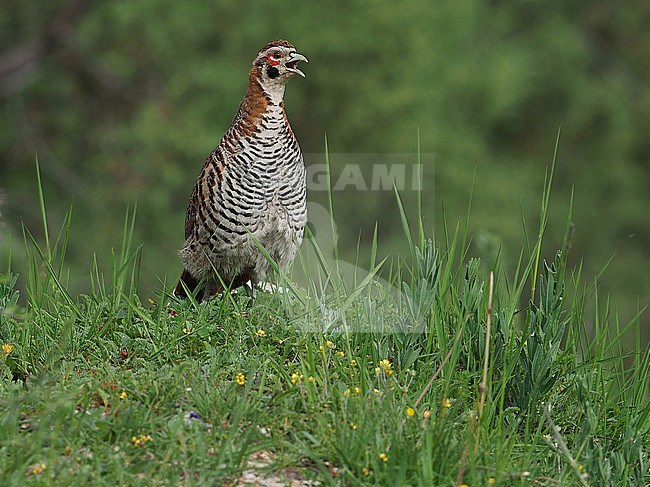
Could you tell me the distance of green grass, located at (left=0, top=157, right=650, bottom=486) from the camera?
3.02m

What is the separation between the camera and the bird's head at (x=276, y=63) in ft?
15.3

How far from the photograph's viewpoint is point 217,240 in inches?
189

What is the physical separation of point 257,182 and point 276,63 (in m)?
0.57

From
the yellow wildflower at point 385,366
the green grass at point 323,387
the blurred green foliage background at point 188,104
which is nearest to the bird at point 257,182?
the green grass at point 323,387

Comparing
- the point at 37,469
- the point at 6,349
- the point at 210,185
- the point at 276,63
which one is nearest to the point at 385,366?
the point at 37,469

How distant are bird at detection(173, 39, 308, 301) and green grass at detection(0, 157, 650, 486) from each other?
49cm

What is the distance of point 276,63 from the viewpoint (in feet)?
15.4

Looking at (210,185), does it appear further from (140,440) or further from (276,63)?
(140,440)

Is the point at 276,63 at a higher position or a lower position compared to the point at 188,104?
higher

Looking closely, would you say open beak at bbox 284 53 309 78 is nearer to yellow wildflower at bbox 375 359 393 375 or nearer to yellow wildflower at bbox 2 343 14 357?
yellow wildflower at bbox 375 359 393 375

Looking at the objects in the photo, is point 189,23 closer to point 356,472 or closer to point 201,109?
point 201,109

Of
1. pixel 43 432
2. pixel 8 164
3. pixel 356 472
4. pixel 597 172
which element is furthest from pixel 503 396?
pixel 597 172

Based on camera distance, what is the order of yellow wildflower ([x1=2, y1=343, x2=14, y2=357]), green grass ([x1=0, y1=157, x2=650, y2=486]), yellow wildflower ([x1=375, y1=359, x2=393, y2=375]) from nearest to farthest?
green grass ([x1=0, y1=157, x2=650, y2=486]) < yellow wildflower ([x1=375, y1=359, x2=393, y2=375]) < yellow wildflower ([x1=2, y1=343, x2=14, y2=357])

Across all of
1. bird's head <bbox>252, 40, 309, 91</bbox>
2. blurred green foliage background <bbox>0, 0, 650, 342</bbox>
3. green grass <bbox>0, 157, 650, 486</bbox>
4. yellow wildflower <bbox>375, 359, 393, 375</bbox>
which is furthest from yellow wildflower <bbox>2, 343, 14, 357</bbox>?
blurred green foliage background <bbox>0, 0, 650, 342</bbox>
